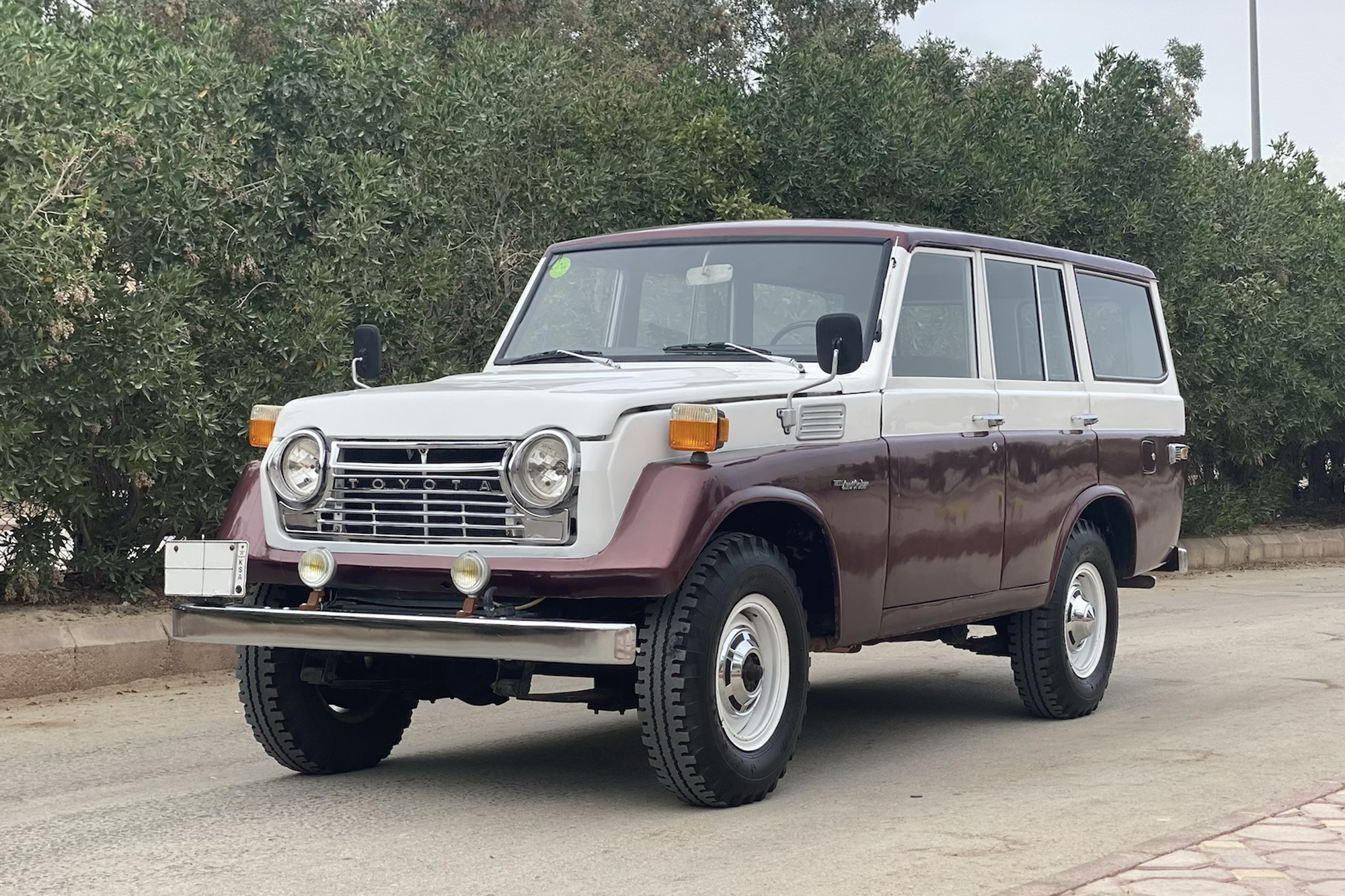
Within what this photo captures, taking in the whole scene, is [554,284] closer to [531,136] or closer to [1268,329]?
[531,136]

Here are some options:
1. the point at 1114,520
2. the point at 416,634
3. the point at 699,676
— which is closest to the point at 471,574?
the point at 416,634

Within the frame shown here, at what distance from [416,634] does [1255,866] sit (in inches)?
107

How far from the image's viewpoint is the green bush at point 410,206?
10.3m

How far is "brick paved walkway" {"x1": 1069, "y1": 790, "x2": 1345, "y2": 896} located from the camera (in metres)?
4.91

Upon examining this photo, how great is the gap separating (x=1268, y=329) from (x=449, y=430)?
1587 centimetres

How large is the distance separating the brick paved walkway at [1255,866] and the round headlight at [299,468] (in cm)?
307

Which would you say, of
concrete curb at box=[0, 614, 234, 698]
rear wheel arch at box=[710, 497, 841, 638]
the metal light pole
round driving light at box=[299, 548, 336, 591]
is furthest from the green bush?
the metal light pole

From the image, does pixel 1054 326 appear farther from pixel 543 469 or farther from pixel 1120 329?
pixel 543 469

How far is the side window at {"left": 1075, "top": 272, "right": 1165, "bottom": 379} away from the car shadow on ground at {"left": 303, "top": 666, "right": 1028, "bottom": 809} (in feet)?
6.05

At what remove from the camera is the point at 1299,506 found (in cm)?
2330

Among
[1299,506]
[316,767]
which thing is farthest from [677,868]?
[1299,506]

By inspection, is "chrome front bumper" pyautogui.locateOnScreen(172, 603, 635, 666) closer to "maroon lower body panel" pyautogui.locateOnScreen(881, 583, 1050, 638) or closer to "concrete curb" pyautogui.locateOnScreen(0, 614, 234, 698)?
"maroon lower body panel" pyautogui.locateOnScreen(881, 583, 1050, 638)

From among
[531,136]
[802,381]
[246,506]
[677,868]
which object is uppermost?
[531,136]

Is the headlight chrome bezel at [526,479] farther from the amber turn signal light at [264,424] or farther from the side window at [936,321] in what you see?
the side window at [936,321]
